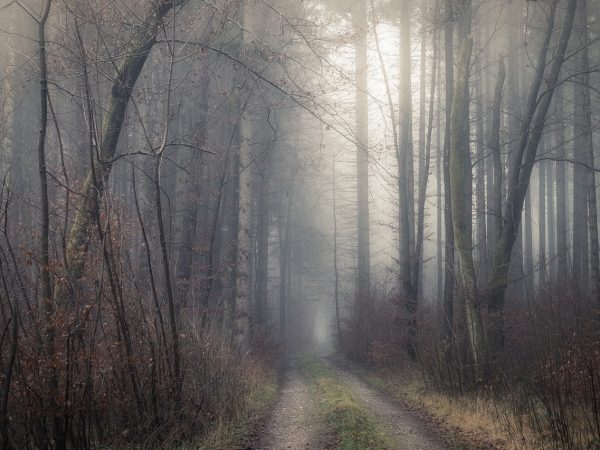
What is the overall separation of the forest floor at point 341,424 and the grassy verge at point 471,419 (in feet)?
0.88

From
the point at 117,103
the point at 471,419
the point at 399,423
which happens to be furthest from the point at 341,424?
the point at 117,103

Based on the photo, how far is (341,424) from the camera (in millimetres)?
7121

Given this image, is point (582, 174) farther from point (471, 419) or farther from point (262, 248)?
point (262, 248)

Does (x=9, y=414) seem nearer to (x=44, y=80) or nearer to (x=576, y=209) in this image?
(x=44, y=80)

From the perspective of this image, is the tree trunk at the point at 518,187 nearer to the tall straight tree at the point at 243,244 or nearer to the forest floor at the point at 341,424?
the forest floor at the point at 341,424

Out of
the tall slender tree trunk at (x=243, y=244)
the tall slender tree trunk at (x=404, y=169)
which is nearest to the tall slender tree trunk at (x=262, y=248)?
the tall slender tree trunk at (x=243, y=244)

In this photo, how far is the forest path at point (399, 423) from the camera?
21.0 feet

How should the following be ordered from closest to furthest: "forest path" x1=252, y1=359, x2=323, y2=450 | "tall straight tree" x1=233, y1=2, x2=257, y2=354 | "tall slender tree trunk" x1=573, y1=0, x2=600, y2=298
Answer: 1. "forest path" x1=252, y1=359, x2=323, y2=450
2. "tall straight tree" x1=233, y1=2, x2=257, y2=354
3. "tall slender tree trunk" x1=573, y1=0, x2=600, y2=298

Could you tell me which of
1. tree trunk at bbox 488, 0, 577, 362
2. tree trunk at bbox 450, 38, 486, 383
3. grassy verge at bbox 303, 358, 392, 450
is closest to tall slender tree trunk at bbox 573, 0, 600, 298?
tree trunk at bbox 488, 0, 577, 362

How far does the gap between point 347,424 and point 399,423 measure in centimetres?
121

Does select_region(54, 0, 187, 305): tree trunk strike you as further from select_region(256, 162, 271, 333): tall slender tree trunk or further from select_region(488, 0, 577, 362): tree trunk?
select_region(256, 162, 271, 333): tall slender tree trunk

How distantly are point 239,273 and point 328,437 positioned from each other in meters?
6.68

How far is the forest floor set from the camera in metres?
6.34

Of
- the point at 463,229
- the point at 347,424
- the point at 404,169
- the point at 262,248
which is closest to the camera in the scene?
the point at 347,424
